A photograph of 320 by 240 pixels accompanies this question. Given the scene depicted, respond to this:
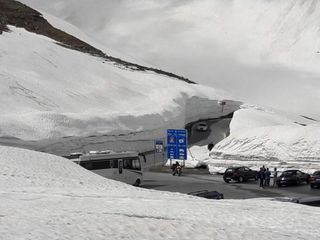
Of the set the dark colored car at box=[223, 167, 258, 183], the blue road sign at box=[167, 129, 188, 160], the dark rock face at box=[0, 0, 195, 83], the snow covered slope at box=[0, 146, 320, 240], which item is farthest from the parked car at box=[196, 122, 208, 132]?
the snow covered slope at box=[0, 146, 320, 240]

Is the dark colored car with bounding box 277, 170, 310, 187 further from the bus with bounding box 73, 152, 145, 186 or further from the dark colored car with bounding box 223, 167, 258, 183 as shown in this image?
the bus with bounding box 73, 152, 145, 186

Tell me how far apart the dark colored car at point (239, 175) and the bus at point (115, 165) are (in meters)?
6.99

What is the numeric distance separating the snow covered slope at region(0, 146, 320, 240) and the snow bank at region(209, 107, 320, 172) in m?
25.3

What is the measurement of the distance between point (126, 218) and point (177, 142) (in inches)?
1258

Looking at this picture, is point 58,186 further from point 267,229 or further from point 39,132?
point 39,132

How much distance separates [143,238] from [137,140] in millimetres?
40919

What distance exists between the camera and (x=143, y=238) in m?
9.15

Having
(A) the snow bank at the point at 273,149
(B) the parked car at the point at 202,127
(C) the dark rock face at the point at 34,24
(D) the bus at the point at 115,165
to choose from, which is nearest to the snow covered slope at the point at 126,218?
Answer: (D) the bus at the point at 115,165

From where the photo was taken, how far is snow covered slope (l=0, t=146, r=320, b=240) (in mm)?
9164

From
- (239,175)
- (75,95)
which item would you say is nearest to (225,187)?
(239,175)

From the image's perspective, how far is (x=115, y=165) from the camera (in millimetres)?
30078

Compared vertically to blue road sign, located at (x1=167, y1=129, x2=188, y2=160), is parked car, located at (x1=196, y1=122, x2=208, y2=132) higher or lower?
higher

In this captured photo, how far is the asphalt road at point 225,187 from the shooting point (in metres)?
28.5

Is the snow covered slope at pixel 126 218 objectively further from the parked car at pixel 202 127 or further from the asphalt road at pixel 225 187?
the parked car at pixel 202 127
